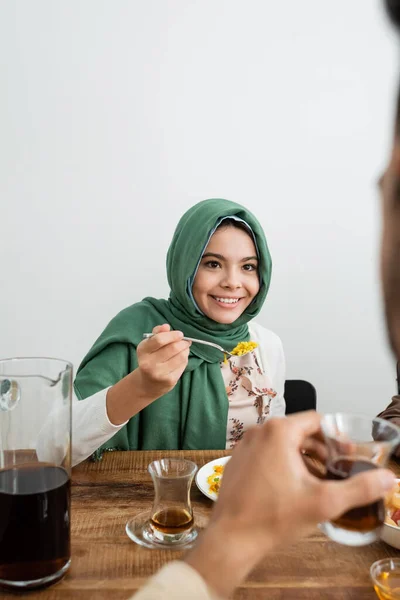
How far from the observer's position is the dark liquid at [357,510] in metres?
0.65

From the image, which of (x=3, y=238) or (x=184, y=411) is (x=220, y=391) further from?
(x=3, y=238)

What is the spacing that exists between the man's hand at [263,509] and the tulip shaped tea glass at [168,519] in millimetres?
345

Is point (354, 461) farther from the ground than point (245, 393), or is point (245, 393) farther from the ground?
point (354, 461)

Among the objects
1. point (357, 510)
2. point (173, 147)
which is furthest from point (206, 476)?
point (173, 147)

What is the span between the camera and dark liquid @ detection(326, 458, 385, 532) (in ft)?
2.12

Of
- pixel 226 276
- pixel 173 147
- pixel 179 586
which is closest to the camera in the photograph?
pixel 179 586

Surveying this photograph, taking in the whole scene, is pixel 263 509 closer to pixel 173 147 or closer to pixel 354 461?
pixel 354 461

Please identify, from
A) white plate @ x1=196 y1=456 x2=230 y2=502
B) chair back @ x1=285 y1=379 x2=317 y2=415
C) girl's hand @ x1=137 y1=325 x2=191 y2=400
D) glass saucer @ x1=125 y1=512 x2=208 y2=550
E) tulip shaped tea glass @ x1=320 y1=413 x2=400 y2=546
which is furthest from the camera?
chair back @ x1=285 y1=379 x2=317 y2=415

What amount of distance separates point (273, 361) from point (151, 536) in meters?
1.12

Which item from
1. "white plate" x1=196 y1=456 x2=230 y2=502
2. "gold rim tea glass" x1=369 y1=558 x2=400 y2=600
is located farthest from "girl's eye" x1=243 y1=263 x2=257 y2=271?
"gold rim tea glass" x1=369 y1=558 x2=400 y2=600

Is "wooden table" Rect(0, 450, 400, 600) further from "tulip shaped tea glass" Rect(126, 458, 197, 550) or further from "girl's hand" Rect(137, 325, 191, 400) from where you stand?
"girl's hand" Rect(137, 325, 191, 400)

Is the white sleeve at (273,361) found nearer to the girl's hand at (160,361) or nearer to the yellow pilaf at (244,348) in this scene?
the yellow pilaf at (244,348)

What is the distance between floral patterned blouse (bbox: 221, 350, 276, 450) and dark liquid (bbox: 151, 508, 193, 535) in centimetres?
85

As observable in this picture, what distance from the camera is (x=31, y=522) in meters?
0.76
